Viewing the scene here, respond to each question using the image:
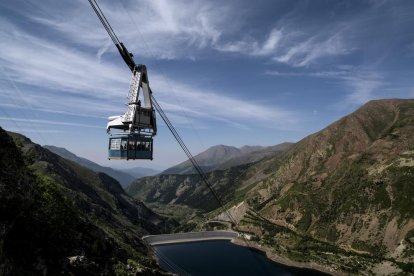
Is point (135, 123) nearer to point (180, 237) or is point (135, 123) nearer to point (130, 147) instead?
point (130, 147)

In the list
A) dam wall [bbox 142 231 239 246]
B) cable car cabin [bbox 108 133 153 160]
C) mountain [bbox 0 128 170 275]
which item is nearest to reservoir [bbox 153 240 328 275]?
dam wall [bbox 142 231 239 246]

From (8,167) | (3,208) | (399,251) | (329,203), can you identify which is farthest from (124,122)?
(329,203)

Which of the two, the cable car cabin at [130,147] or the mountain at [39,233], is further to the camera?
the cable car cabin at [130,147]

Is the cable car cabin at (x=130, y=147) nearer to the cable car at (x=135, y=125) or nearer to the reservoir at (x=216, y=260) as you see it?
the cable car at (x=135, y=125)

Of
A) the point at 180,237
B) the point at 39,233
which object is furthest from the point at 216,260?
the point at 39,233

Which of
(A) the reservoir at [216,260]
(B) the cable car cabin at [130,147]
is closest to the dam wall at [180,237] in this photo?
(A) the reservoir at [216,260]

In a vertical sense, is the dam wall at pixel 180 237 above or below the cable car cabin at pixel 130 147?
below
